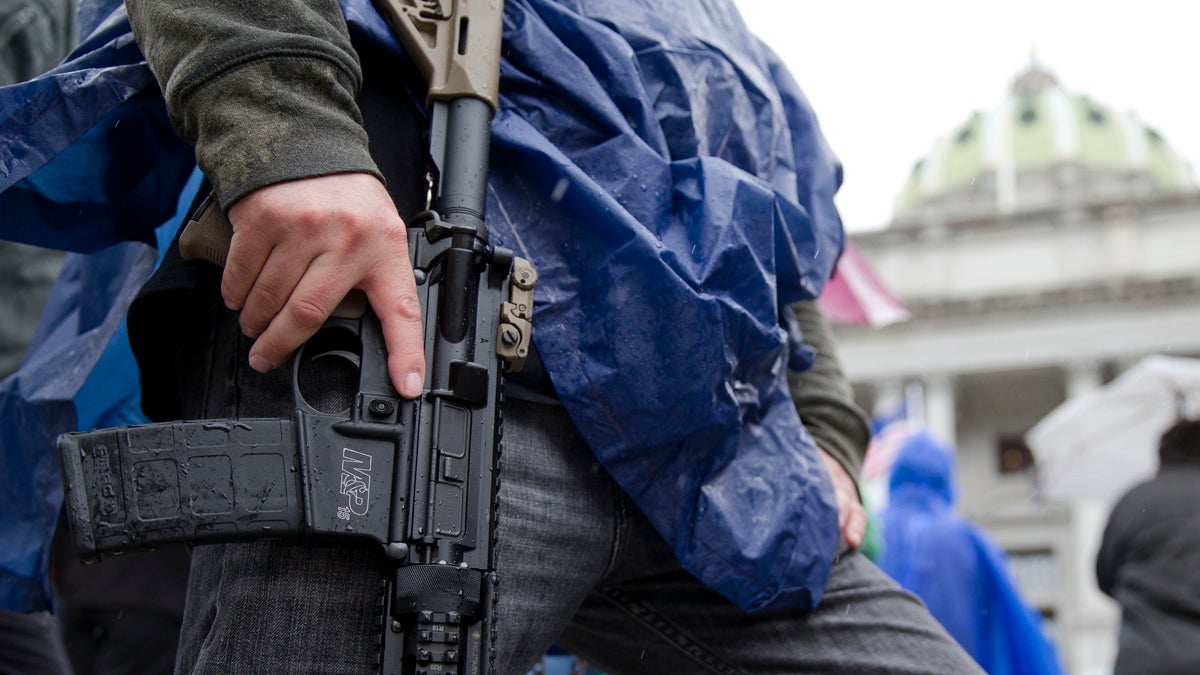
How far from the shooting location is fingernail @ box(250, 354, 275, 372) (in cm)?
135

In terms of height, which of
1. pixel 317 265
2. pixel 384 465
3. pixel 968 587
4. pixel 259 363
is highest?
pixel 317 265

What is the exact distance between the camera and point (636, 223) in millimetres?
1521

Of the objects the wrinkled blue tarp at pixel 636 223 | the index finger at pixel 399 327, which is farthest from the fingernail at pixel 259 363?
the wrinkled blue tarp at pixel 636 223

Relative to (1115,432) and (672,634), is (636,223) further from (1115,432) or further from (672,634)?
(1115,432)

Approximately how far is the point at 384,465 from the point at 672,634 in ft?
1.91

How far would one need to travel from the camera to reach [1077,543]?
1363 inches

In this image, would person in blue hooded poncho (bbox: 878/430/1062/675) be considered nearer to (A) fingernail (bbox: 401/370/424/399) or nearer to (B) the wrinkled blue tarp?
(B) the wrinkled blue tarp

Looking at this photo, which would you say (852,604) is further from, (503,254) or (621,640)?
(503,254)

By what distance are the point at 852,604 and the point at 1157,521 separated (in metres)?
2.30

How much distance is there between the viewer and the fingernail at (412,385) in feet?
4.42

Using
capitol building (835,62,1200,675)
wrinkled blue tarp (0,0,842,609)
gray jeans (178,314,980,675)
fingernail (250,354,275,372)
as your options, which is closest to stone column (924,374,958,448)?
capitol building (835,62,1200,675)

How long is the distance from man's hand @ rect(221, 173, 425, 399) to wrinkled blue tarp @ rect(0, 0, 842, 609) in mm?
215

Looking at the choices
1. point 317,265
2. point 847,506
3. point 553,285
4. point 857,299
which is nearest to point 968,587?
point 857,299

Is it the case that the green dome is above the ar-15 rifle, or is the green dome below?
above
